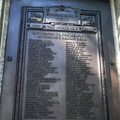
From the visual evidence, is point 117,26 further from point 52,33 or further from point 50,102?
point 50,102

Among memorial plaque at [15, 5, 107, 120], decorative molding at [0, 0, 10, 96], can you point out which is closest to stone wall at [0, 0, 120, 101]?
decorative molding at [0, 0, 10, 96]

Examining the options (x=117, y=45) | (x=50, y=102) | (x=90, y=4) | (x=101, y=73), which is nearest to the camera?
(x=50, y=102)

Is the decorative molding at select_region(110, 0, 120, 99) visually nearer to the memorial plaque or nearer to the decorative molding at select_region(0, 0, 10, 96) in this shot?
the memorial plaque

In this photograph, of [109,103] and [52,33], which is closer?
[109,103]

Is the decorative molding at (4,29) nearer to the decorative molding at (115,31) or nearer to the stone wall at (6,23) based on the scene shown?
the stone wall at (6,23)

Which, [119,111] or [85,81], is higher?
[85,81]

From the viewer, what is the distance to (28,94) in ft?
11.2

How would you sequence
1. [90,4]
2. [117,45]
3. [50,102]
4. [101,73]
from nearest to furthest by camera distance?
[50,102] < [101,73] < [117,45] < [90,4]

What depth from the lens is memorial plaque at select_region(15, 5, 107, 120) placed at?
3.39 meters

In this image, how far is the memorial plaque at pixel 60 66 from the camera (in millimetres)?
3393

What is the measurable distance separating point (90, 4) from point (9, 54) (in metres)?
2.10

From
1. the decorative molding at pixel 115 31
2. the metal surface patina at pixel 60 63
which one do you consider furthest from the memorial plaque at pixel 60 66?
the decorative molding at pixel 115 31

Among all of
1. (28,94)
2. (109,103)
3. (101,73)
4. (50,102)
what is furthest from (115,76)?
(28,94)

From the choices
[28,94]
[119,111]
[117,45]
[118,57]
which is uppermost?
[117,45]
